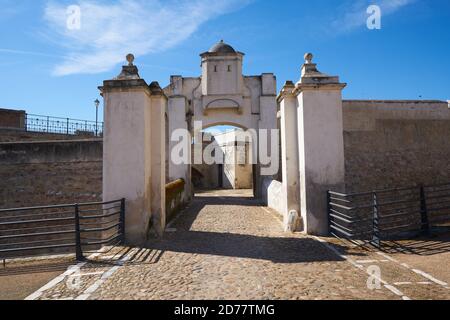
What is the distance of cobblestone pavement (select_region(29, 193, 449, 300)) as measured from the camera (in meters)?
3.54

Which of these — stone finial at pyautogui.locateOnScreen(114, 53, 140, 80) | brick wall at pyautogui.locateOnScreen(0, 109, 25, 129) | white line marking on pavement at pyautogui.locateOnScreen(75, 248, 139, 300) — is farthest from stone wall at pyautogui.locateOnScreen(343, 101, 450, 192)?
brick wall at pyautogui.locateOnScreen(0, 109, 25, 129)

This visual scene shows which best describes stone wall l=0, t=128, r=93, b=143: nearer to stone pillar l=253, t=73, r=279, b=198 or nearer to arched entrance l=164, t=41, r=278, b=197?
arched entrance l=164, t=41, r=278, b=197

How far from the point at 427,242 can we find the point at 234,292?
14.3 feet

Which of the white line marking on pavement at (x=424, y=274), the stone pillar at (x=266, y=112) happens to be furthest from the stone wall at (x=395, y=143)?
the white line marking on pavement at (x=424, y=274)

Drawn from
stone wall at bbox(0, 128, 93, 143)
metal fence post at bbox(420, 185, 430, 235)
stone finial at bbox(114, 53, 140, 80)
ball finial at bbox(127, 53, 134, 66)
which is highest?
ball finial at bbox(127, 53, 134, 66)

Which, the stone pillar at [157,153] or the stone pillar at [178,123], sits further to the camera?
the stone pillar at [178,123]

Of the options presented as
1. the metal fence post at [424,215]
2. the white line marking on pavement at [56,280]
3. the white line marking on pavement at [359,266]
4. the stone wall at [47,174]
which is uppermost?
the stone wall at [47,174]

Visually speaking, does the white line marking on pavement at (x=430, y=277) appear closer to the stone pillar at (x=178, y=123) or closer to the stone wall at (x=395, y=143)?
the stone wall at (x=395, y=143)

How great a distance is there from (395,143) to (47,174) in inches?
536

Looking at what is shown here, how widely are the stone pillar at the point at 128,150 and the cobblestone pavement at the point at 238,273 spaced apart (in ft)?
2.26

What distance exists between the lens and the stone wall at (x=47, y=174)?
11891 mm

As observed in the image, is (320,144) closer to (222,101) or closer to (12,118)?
(222,101)

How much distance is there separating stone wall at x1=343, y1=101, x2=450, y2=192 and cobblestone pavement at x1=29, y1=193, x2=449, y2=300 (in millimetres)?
6138
